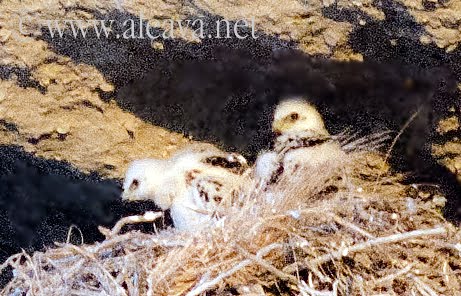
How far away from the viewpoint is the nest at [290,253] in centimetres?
143

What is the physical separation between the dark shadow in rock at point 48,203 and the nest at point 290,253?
565 mm

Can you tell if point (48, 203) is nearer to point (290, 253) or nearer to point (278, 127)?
point (278, 127)

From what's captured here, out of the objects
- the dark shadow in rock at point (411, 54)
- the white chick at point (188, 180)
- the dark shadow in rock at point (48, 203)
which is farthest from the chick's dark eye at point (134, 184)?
the dark shadow in rock at point (411, 54)

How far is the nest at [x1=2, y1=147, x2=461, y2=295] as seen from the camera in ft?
4.70

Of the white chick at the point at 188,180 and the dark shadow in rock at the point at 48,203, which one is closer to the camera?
the white chick at the point at 188,180

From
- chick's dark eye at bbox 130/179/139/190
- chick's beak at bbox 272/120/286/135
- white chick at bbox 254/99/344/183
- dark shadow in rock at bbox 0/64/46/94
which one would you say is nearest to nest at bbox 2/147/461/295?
white chick at bbox 254/99/344/183

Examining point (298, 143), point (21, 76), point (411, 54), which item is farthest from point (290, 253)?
point (21, 76)

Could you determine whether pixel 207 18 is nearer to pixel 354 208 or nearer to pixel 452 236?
pixel 354 208

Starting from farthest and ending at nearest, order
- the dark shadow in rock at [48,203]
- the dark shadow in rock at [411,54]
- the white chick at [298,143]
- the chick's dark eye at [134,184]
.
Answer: the dark shadow in rock at [48,203] < the chick's dark eye at [134,184] < the white chick at [298,143] < the dark shadow in rock at [411,54]

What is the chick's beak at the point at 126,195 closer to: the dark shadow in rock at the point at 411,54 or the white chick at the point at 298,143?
the white chick at the point at 298,143

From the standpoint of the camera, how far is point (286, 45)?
147 cm

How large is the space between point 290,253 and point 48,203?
135 centimetres

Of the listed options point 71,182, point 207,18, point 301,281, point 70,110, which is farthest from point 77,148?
point 301,281

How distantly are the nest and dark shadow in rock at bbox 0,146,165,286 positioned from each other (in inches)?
22.2
